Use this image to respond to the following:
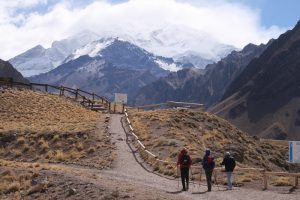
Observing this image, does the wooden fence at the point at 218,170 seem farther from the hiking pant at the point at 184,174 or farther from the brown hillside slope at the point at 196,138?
the hiking pant at the point at 184,174

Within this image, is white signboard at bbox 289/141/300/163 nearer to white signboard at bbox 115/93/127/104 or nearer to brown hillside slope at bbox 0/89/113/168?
brown hillside slope at bbox 0/89/113/168

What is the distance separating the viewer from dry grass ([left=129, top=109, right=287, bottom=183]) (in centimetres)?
4344

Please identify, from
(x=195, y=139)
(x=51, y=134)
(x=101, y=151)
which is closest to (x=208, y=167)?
(x=101, y=151)

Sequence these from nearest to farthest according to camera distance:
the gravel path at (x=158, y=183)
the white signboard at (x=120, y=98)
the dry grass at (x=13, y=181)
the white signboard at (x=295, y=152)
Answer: the gravel path at (x=158, y=183), the dry grass at (x=13, y=181), the white signboard at (x=295, y=152), the white signboard at (x=120, y=98)

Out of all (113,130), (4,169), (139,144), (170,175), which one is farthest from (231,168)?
(113,130)

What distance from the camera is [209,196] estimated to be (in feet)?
88.1

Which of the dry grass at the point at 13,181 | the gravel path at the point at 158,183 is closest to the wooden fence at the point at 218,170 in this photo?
the gravel path at the point at 158,183

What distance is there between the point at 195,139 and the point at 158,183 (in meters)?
Result: 20.1

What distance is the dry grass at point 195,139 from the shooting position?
43444mm

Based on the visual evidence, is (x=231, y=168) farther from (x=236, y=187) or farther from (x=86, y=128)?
(x=86, y=128)

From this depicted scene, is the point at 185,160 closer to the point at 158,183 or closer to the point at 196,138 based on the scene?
the point at 158,183

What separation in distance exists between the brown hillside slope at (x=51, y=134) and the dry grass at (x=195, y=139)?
3917 mm

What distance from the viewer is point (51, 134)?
4834 cm

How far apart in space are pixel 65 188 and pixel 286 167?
123 ft
